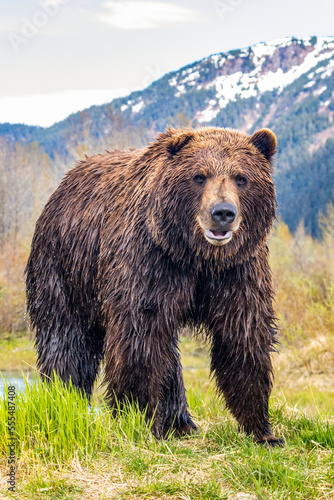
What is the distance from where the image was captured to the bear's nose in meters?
3.90

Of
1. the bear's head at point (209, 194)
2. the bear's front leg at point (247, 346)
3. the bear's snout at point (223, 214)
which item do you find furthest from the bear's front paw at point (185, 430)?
the bear's snout at point (223, 214)

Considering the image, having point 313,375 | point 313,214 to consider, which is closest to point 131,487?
point 313,375

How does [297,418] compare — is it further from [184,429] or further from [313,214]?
[313,214]

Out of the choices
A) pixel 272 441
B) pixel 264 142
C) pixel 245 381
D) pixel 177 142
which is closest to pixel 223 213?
pixel 177 142

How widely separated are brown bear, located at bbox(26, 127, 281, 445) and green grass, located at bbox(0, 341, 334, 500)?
0.27 meters

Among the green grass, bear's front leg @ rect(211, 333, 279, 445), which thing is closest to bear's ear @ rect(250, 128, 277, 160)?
bear's front leg @ rect(211, 333, 279, 445)

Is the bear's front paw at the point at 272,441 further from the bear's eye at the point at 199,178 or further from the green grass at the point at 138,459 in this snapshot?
the bear's eye at the point at 199,178

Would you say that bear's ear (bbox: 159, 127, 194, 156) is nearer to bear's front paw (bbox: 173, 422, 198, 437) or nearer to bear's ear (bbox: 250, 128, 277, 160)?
bear's ear (bbox: 250, 128, 277, 160)

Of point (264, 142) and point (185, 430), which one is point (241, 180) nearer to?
point (264, 142)

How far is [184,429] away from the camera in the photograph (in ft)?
17.1

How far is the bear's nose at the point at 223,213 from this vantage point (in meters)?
3.90

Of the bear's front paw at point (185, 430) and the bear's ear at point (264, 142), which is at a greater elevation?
the bear's ear at point (264, 142)

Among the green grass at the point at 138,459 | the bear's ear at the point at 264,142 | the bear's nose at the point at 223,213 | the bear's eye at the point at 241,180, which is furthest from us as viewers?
the bear's ear at the point at 264,142

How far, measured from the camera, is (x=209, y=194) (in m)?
4.05
